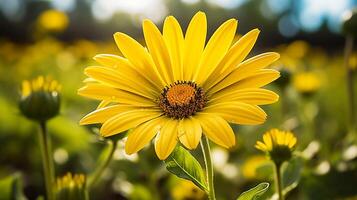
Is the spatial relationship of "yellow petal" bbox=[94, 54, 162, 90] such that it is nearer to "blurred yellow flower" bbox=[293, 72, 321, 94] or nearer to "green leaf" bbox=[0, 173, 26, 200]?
"green leaf" bbox=[0, 173, 26, 200]

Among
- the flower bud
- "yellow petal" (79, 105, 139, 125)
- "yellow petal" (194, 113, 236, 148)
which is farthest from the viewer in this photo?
the flower bud

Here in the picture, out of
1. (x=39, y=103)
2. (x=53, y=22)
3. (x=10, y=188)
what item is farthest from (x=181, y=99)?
(x=53, y=22)

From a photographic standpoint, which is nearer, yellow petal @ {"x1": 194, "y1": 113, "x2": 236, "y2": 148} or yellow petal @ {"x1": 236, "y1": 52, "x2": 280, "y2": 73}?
yellow petal @ {"x1": 194, "y1": 113, "x2": 236, "y2": 148}

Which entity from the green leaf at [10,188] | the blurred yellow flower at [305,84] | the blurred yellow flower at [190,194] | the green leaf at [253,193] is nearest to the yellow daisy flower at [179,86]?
the green leaf at [253,193]

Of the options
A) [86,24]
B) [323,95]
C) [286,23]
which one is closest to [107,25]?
[86,24]

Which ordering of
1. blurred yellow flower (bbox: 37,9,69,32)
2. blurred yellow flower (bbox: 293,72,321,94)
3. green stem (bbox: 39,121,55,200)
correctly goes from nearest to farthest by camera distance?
green stem (bbox: 39,121,55,200)
blurred yellow flower (bbox: 293,72,321,94)
blurred yellow flower (bbox: 37,9,69,32)

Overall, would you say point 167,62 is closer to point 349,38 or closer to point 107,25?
point 349,38

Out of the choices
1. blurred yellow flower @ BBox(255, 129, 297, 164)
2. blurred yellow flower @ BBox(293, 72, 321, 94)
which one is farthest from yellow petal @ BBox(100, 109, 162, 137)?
blurred yellow flower @ BBox(293, 72, 321, 94)
